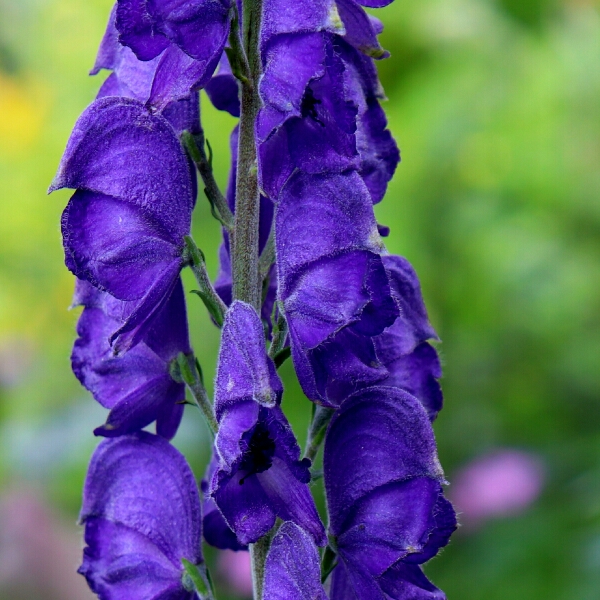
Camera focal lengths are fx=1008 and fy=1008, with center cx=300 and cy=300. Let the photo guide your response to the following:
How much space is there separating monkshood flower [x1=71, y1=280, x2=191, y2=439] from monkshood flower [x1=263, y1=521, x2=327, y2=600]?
0.30m

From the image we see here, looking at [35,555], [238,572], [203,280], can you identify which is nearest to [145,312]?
[203,280]

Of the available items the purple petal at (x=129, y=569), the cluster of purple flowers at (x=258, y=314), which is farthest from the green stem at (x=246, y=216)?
the purple petal at (x=129, y=569)

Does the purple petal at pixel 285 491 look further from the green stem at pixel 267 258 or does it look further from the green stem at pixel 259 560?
the green stem at pixel 267 258

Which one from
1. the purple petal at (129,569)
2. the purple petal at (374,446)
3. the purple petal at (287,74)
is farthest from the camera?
the purple petal at (129,569)

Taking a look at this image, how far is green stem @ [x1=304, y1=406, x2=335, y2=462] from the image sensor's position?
1.48m

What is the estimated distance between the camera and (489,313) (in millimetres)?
3850

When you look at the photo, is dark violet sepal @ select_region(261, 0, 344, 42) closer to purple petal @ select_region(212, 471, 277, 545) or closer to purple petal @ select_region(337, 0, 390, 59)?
purple petal @ select_region(337, 0, 390, 59)

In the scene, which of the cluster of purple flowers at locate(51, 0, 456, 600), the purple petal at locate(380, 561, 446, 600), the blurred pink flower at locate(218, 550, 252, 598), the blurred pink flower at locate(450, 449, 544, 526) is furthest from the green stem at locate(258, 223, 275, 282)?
the blurred pink flower at locate(450, 449, 544, 526)

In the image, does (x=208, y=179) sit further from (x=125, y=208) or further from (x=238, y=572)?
(x=238, y=572)

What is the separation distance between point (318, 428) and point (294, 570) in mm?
265

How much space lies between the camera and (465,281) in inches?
152

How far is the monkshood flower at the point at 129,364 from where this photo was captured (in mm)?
1483

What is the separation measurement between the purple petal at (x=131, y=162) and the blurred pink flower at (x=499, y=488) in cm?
215

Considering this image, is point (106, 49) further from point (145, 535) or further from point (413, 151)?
point (413, 151)
